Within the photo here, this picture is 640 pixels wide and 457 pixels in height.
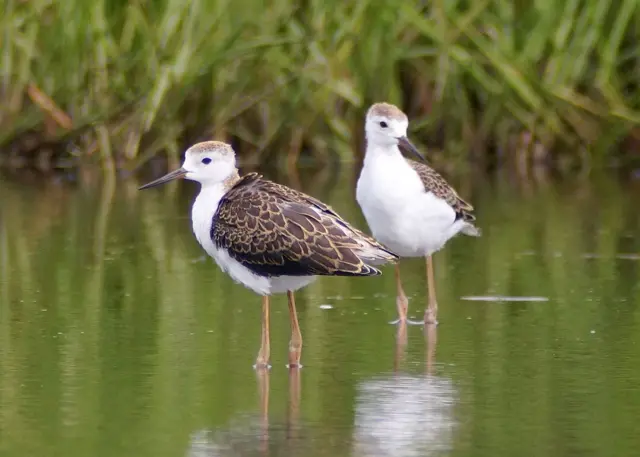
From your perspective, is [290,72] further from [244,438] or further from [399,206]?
[244,438]

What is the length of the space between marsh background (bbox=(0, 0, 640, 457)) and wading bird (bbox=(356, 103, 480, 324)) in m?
0.41

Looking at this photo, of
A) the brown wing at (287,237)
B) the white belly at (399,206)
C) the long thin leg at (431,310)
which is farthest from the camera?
the white belly at (399,206)

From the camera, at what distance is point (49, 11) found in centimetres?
1811

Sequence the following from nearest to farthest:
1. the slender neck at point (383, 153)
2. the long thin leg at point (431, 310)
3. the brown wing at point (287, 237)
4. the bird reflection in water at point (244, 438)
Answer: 1. the bird reflection in water at point (244, 438)
2. the brown wing at point (287, 237)
3. the long thin leg at point (431, 310)
4. the slender neck at point (383, 153)

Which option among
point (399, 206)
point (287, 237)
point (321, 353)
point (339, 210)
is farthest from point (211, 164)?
point (339, 210)

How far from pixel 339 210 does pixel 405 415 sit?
819 cm

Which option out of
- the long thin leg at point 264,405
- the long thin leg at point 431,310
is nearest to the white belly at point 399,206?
the long thin leg at point 431,310

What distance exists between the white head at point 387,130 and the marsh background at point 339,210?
103cm

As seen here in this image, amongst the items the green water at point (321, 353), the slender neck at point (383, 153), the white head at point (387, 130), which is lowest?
the green water at point (321, 353)

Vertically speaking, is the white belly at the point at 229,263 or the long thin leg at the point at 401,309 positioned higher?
the white belly at the point at 229,263

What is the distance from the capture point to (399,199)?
33.1 ft

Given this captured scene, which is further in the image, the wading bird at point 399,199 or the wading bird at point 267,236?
the wading bird at point 399,199

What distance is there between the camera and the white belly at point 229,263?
8.50 meters

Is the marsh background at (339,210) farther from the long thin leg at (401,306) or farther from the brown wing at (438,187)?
the brown wing at (438,187)
